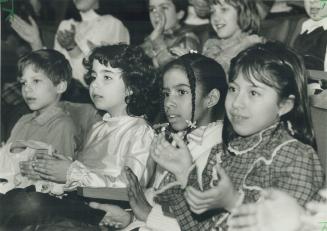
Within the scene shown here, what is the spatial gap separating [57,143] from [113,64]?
0.90 ft

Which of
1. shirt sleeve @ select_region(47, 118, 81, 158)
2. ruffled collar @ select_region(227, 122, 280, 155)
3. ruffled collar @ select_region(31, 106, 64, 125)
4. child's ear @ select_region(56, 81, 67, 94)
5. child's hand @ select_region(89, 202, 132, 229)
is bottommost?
child's hand @ select_region(89, 202, 132, 229)

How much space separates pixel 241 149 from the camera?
108 cm

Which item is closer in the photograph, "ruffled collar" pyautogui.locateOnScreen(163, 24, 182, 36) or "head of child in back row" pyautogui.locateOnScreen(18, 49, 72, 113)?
"head of child in back row" pyautogui.locateOnScreen(18, 49, 72, 113)

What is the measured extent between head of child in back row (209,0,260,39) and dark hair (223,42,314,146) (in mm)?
388

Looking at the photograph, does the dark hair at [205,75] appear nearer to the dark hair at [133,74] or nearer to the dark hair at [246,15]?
the dark hair at [133,74]

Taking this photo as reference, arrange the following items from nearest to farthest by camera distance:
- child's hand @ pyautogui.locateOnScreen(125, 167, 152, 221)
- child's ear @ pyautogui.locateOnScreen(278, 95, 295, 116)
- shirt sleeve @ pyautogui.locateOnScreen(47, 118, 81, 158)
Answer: child's ear @ pyautogui.locateOnScreen(278, 95, 295, 116)
child's hand @ pyautogui.locateOnScreen(125, 167, 152, 221)
shirt sleeve @ pyautogui.locateOnScreen(47, 118, 81, 158)

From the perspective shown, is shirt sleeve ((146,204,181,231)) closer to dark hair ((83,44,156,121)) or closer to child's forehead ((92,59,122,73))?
dark hair ((83,44,156,121))

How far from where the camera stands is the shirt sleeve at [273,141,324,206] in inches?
38.9

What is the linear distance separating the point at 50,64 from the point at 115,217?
517 millimetres

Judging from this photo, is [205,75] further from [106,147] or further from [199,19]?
[199,19]

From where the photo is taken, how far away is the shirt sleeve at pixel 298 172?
99cm

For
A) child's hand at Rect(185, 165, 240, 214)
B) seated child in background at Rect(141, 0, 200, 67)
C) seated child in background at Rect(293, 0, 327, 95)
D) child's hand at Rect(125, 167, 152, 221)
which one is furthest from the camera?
seated child in background at Rect(141, 0, 200, 67)

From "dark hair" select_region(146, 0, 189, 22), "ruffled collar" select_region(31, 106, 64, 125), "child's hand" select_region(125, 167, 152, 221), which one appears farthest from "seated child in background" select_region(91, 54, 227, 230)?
"dark hair" select_region(146, 0, 189, 22)

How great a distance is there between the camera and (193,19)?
170 cm
